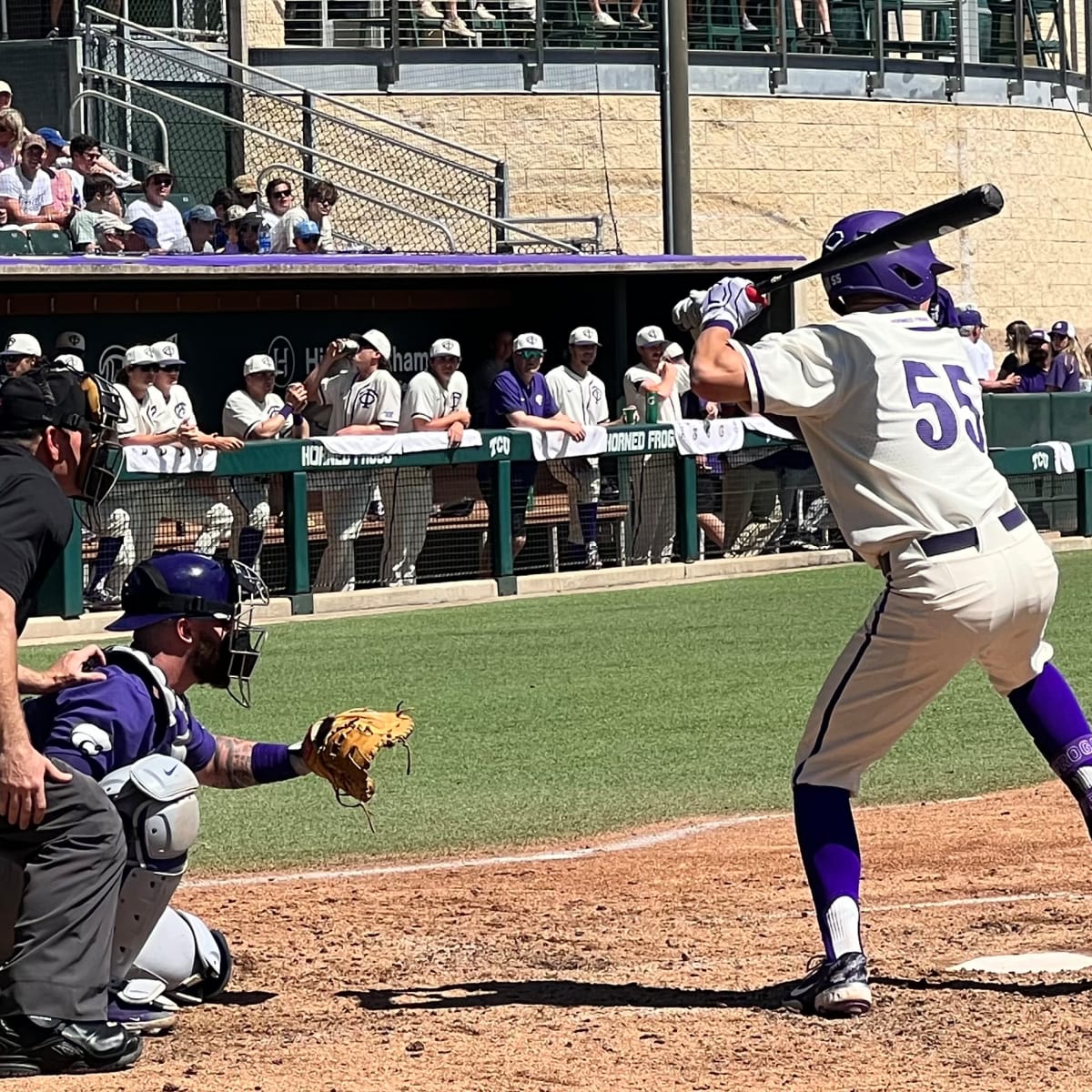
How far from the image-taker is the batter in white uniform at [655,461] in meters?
16.3

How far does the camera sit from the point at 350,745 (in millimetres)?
5227

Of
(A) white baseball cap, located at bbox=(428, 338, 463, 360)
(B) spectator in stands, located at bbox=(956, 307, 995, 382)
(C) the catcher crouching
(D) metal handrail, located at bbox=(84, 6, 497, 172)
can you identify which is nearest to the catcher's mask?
(C) the catcher crouching

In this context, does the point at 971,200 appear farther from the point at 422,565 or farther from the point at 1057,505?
the point at 1057,505

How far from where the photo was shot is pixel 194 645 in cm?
517

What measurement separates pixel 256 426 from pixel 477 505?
1.77m

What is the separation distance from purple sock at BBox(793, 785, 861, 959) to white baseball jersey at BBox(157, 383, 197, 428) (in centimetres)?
963

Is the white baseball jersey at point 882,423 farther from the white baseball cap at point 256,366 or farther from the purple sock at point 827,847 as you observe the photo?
the white baseball cap at point 256,366

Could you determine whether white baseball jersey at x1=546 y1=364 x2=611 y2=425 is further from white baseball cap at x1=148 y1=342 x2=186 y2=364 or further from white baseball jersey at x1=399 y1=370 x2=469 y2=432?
white baseball cap at x1=148 y1=342 x2=186 y2=364

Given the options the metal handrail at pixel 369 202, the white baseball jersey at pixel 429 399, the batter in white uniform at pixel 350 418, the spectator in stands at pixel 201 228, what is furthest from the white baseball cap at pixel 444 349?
the metal handrail at pixel 369 202

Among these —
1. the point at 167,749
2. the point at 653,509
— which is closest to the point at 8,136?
the point at 653,509

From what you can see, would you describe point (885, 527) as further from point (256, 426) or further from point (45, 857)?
point (256, 426)

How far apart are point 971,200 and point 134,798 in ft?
8.31

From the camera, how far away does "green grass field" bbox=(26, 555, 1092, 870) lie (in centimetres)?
824

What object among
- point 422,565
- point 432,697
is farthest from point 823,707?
point 422,565
